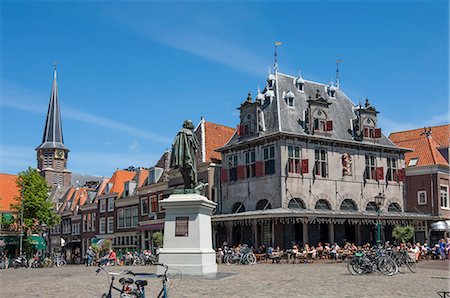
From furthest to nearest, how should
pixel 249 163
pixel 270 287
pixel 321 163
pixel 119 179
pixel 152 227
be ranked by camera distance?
pixel 119 179, pixel 152 227, pixel 249 163, pixel 321 163, pixel 270 287

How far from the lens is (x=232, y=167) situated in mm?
40812

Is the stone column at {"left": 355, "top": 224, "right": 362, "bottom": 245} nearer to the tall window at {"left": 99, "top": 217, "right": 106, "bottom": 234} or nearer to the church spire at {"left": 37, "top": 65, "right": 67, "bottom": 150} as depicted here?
the tall window at {"left": 99, "top": 217, "right": 106, "bottom": 234}

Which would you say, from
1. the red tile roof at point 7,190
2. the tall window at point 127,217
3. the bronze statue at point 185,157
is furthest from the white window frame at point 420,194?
the red tile roof at point 7,190

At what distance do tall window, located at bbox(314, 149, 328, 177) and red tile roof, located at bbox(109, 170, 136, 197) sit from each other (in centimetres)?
2540

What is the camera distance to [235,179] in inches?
1591

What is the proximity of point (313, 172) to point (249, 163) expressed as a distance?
14.7 feet

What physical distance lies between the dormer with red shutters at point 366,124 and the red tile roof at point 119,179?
1040 inches

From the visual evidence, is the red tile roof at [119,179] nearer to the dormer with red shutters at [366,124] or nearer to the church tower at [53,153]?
the dormer with red shutters at [366,124]

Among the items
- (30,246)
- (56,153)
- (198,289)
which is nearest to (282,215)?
(198,289)

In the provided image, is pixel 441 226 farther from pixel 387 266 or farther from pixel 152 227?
pixel 152 227

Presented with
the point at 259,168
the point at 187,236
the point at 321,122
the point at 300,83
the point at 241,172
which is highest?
the point at 300,83

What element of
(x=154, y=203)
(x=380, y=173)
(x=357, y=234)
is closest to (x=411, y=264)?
(x=357, y=234)

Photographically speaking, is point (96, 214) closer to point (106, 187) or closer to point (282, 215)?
point (106, 187)

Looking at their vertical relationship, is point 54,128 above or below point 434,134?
above
